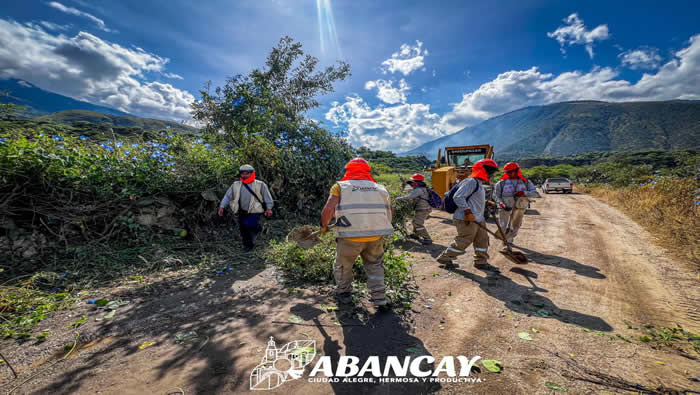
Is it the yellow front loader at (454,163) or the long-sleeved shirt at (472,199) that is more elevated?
the yellow front loader at (454,163)

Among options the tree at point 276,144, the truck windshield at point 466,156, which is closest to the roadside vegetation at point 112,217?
the tree at point 276,144

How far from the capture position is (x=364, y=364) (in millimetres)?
2258

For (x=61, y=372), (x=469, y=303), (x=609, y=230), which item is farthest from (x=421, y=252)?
(x=609, y=230)

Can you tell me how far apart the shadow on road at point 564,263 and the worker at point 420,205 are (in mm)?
2231

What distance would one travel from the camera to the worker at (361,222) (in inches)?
123

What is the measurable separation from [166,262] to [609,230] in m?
11.2

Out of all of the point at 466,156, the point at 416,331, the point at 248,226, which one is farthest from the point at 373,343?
the point at 466,156

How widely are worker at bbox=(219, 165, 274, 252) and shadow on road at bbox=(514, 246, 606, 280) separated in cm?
567

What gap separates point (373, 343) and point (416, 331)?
550mm

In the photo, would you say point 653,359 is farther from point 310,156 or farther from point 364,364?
point 310,156

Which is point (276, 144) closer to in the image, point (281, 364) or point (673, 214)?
point (281, 364)

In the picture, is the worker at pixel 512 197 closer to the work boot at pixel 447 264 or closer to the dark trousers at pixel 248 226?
the work boot at pixel 447 264

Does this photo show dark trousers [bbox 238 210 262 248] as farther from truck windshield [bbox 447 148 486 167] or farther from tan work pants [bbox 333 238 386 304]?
truck windshield [bbox 447 148 486 167]

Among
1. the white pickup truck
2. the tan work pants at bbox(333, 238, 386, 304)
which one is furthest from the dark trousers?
the white pickup truck
